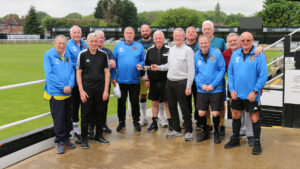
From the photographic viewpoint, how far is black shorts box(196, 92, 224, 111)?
452cm

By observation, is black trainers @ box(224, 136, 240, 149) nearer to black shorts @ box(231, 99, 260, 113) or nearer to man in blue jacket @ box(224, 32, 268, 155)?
man in blue jacket @ box(224, 32, 268, 155)

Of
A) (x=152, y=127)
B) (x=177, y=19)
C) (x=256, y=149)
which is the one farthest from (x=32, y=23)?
(x=256, y=149)

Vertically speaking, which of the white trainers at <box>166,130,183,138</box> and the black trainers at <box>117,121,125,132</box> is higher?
the black trainers at <box>117,121,125,132</box>

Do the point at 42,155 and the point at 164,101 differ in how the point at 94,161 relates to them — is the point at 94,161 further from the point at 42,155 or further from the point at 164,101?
the point at 164,101

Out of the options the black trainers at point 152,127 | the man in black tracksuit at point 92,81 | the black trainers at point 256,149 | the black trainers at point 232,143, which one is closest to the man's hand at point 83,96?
the man in black tracksuit at point 92,81

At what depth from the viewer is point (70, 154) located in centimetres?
416

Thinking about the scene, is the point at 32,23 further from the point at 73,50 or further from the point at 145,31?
the point at 73,50

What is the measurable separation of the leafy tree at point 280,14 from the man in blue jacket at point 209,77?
48.5 m

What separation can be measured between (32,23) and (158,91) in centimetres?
7100

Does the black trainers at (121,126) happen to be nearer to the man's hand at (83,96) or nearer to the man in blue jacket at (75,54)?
the man in blue jacket at (75,54)

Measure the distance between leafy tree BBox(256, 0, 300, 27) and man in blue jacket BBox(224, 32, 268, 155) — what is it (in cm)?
4860

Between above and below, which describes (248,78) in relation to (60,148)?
above

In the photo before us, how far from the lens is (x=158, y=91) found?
5117mm

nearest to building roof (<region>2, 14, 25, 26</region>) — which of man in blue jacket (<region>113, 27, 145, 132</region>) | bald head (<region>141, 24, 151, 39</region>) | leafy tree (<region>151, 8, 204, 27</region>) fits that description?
leafy tree (<region>151, 8, 204, 27</region>)
